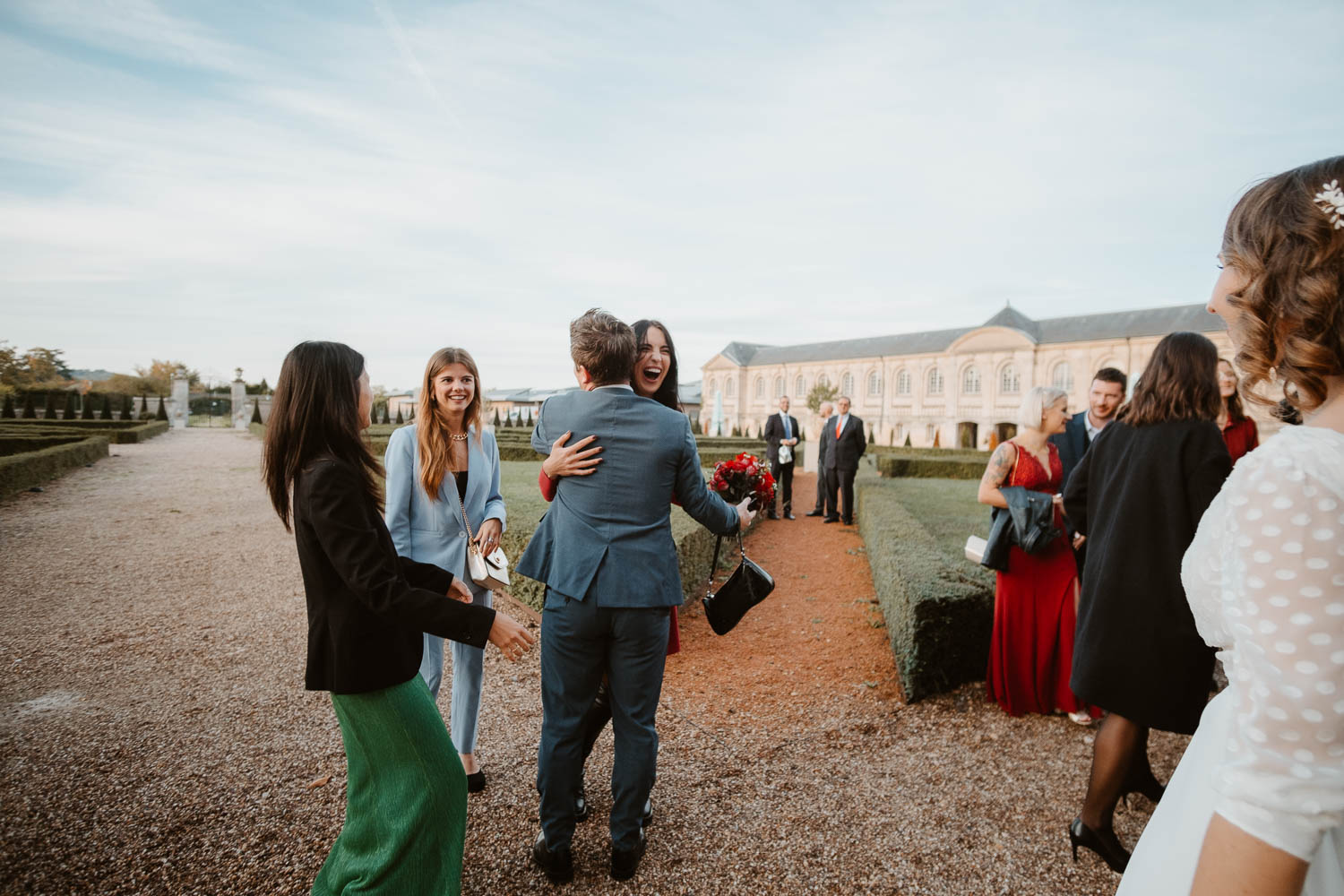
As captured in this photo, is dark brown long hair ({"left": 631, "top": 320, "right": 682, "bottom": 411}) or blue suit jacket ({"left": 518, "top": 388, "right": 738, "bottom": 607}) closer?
blue suit jacket ({"left": 518, "top": 388, "right": 738, "bottom": 607})

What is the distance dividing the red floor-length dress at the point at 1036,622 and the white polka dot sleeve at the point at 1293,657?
322 cm

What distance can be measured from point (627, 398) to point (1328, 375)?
1.85 metres

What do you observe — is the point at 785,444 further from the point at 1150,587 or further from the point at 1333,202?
the point at 1333,202

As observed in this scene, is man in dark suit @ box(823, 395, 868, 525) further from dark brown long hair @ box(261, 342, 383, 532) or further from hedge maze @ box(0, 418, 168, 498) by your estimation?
hedge maze @ box(0, 418, 168, 498)

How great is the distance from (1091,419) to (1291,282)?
13.3ft

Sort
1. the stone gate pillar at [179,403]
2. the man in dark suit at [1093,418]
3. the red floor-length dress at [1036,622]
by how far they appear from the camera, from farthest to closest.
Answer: the stone gate pillar at [179,403] < the man in dark suit at [1093,418] < the red floor-length dress at [1036,622]

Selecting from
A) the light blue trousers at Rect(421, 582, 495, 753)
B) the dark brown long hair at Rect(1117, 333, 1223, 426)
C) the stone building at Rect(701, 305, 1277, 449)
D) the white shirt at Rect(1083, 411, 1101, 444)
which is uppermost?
the stone building at Rect(701, 305, 1277, 449)

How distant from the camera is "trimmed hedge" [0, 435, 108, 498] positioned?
32.6 feet

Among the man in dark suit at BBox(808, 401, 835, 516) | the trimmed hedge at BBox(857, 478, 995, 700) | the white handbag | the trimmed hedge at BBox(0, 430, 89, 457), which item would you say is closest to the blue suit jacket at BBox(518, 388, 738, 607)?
the white handbag

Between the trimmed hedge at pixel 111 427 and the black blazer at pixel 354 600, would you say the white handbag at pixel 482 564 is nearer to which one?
the black blazer at pixel 354 600

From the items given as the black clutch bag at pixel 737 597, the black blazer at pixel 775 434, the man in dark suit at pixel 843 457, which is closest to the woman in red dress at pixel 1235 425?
the black clutch bag at pixel 737 597

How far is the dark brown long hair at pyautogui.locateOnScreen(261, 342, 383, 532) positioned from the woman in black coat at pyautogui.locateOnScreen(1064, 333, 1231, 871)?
9.49 ft

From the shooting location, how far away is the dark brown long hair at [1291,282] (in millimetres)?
958

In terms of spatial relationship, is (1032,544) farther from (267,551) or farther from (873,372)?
(873,372)
